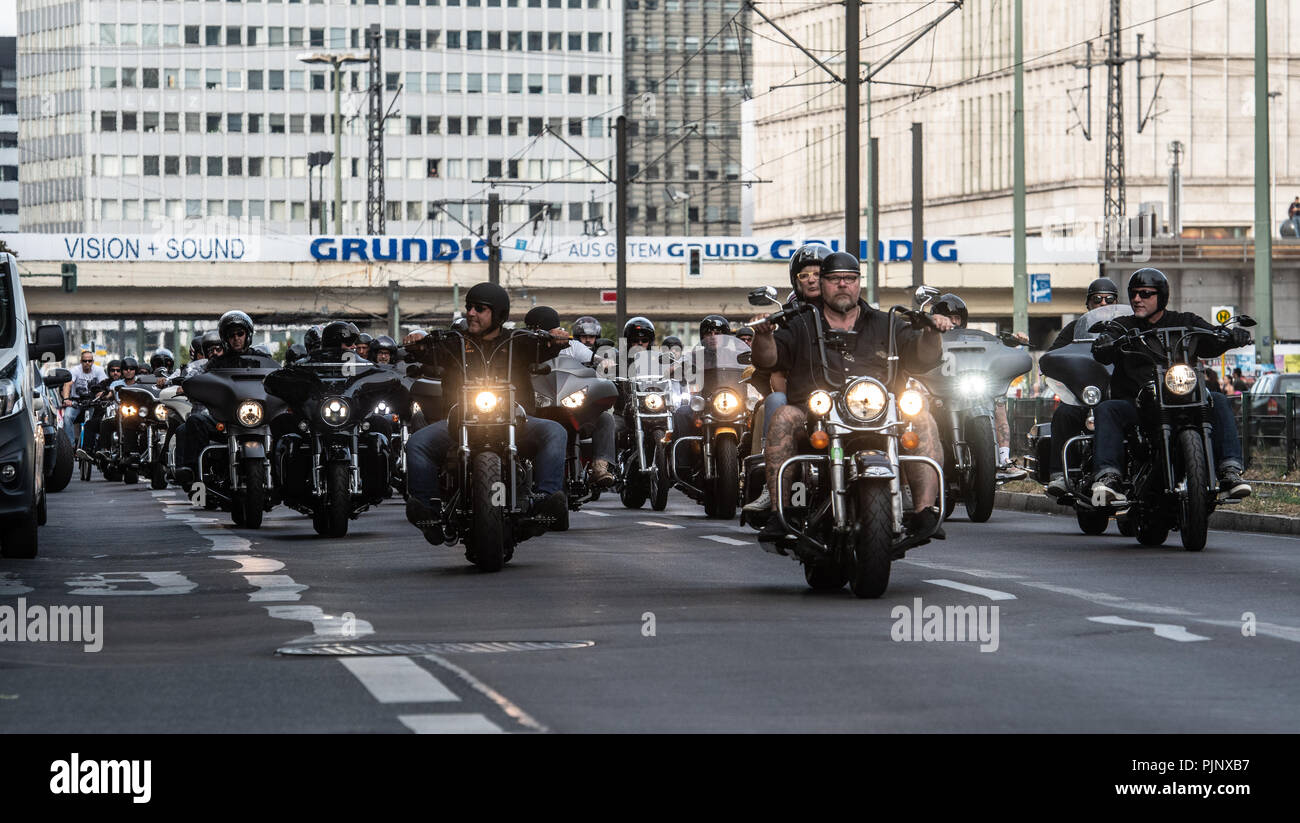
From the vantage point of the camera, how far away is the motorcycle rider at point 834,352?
39.3 ft

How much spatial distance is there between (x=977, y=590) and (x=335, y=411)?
255 inches

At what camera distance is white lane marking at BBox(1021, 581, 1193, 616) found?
36.3ft

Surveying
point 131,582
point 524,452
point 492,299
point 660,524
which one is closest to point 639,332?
point 660,524

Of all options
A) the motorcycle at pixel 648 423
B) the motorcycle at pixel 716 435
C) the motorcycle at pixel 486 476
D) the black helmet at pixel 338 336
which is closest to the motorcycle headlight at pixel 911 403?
the motorcycle at pixel 486 476

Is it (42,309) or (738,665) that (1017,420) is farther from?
(42,309)

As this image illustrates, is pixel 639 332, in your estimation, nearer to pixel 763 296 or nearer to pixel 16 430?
pixel 16 430

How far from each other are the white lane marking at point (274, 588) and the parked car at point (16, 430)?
6.17 feet

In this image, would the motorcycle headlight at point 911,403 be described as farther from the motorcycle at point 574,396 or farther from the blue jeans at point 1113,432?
the motorcycle at point 574,396

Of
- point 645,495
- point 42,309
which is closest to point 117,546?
point 645,495

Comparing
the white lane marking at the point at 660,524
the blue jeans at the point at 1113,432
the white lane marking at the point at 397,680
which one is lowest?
the white lane marking at the point at 660,524

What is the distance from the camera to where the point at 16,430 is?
48.6ft

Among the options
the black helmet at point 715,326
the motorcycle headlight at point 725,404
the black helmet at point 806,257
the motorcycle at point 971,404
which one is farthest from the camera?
the black helmet at point 715,326

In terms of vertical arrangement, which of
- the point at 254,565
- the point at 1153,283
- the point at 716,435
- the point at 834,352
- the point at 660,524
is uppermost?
the point at 1153,283

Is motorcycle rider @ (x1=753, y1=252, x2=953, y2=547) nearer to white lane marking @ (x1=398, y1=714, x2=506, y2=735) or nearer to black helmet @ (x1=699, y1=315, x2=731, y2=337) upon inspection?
white lane marking @ (x1=398, y1=714, x2=506, y2=735)
